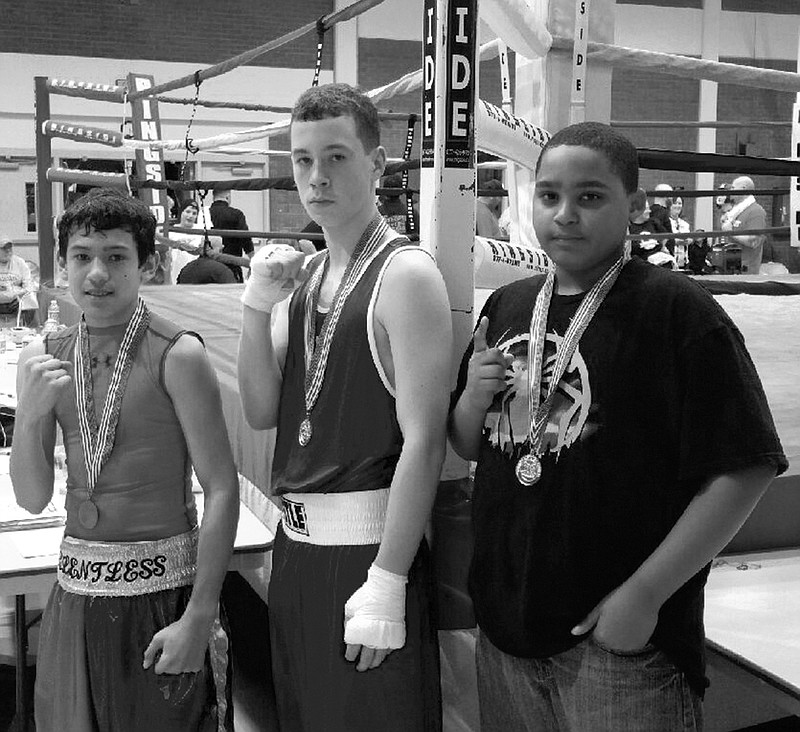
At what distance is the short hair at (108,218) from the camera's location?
1327 millimetres

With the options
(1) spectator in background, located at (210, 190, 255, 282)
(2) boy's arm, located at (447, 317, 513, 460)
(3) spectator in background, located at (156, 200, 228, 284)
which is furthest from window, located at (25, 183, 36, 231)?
(2) boy's arm, located at (447, 317, 513, 460)

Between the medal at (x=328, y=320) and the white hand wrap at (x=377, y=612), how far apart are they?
22 centimetres

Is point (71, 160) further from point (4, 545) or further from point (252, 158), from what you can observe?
point (4, 545)

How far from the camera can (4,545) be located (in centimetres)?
159

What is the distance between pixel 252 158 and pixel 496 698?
8.82 meters

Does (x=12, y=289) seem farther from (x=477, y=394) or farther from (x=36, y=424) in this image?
(x=477, y=394)

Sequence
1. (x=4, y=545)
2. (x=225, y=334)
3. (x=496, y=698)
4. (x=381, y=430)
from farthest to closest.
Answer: (x=225, y=334) → (x=4, y=545) → (x=381, y=430) → (x=496, y=698)

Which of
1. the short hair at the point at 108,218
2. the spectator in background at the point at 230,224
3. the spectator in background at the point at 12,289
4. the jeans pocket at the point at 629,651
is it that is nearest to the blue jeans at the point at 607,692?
the jeans pocket at the point at 629,651

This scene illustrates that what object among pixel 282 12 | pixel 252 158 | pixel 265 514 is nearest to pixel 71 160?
pixel 252 158

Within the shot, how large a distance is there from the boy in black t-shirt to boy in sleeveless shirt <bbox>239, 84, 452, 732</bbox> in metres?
0.12

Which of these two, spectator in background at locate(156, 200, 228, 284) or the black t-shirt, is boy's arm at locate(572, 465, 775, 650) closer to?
the black t-shirt

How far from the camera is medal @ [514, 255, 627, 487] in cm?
108

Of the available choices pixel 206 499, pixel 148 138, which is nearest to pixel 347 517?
pixel 206 499

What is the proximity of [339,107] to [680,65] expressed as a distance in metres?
1.18
